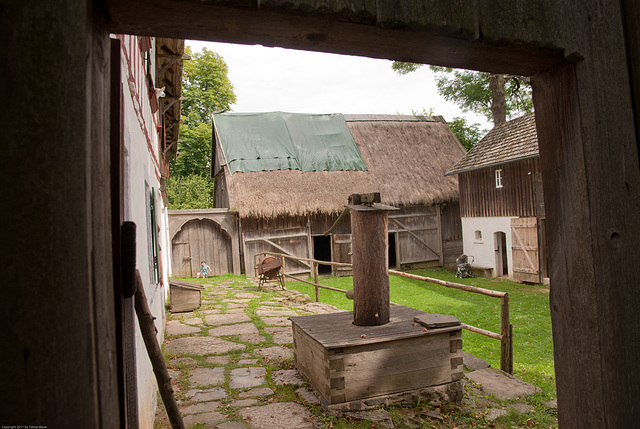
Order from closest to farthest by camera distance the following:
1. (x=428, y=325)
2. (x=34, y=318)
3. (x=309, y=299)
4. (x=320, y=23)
→ 1. (x=34, y=318)
2. (x=320, y=23)
3. (x=428, y=325)
4. (x=309, y=299)

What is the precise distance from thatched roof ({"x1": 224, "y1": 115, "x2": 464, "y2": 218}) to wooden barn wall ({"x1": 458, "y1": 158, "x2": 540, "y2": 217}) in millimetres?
1348

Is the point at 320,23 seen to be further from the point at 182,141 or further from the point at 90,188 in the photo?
the point at 182,141

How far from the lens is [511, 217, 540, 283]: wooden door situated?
13477mm

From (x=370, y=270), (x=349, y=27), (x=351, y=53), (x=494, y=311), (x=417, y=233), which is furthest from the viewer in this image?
(x=417, y=233)

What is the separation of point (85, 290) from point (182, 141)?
25338 millimetres

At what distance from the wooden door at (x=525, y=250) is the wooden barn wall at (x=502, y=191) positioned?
0.33 metres

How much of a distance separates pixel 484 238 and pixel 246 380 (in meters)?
12.9

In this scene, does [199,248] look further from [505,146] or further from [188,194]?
[505,146]

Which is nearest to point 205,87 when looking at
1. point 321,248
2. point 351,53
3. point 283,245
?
point 321,248

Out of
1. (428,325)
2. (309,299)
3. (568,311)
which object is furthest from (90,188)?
(309,299)

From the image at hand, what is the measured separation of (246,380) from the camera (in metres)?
4.96

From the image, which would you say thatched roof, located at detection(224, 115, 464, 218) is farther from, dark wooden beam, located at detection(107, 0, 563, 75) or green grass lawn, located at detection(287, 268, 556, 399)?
dark wooden beam, located at detection(107, 0, 563, 75)

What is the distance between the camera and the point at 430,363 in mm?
4352

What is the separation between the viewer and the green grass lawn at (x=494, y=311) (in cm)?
581
